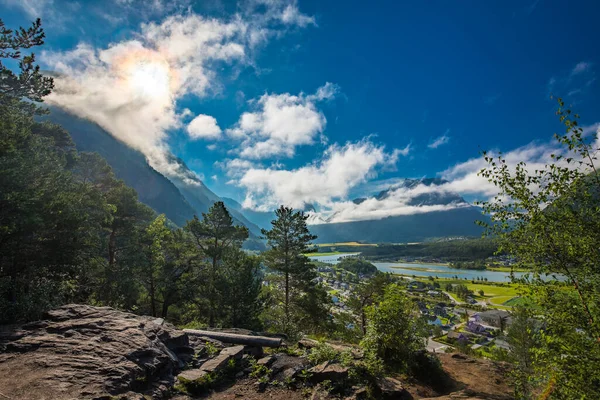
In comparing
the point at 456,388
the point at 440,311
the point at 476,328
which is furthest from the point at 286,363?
the point at 440,311

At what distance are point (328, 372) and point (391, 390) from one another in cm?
204

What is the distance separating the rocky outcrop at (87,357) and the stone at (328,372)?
4.78 m

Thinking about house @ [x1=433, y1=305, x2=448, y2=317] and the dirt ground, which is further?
house @ [x1=433, y1=305, x2=448, y2=317]

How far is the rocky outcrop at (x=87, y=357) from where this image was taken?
6.61 metres

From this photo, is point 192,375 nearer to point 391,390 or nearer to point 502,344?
point 391,390

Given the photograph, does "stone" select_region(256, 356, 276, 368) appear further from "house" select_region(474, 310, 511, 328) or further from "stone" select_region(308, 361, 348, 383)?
"house" select_region(474, 310, 511, 328)

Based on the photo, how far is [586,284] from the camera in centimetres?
588

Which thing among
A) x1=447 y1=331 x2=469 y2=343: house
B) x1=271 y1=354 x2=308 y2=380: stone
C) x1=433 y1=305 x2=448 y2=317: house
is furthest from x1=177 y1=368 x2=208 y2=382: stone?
x1=433 y1=305 x2=448 y2=317: house

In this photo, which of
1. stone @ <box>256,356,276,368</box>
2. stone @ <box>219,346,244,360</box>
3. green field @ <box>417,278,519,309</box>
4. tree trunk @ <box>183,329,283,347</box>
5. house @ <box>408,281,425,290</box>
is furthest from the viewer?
house @ <box>408,281,425,290</box>

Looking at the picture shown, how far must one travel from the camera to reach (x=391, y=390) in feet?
27.6

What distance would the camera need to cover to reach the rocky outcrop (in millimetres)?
6613

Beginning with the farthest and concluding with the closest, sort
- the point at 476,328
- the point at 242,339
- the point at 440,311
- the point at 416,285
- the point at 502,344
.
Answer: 1. the point at 416,285
2. the point at 440,311
3. the point at 476,328
4. the point at 502,344
5. the point at 242,339

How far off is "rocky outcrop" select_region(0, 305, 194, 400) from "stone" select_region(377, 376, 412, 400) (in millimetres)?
6806

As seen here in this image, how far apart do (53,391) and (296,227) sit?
21.6 metres
